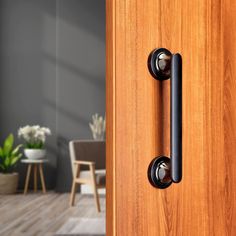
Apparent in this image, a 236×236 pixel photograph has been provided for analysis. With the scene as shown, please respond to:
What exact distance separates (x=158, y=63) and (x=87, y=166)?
151 inches

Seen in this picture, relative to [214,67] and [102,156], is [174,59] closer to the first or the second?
[214,67]

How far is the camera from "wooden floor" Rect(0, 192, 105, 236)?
3023 mm

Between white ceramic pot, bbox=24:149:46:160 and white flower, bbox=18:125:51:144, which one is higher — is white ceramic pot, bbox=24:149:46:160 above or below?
below

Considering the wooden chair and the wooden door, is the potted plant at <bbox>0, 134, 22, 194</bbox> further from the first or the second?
the wooden door

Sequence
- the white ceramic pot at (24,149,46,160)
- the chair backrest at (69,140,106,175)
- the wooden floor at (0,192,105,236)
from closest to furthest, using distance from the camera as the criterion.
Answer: the wooden floor at (0,192,105,236) < the chair backrest at (69,140,106,175) < the white ceramic pot at (24,149,46,160)

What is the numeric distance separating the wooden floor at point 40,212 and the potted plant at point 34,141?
16.7 inches

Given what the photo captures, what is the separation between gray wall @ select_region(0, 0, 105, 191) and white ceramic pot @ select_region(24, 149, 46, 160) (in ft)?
1.03

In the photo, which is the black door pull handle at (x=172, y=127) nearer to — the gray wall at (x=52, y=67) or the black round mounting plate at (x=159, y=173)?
the black round mounting plate at (x=159, y=173)

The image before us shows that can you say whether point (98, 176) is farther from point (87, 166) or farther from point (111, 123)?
point (111, 123)

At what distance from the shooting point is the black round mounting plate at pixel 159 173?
1.22 feet

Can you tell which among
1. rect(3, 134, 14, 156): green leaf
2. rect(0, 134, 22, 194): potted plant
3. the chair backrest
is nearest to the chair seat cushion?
the chair backrest

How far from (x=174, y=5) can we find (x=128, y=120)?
11 centimetres

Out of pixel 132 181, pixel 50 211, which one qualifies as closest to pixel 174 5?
pixel 132 181

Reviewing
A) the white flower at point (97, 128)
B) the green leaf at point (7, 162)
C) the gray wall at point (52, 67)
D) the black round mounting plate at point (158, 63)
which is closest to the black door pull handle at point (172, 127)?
the black round mounting plate at point (158, 63)
